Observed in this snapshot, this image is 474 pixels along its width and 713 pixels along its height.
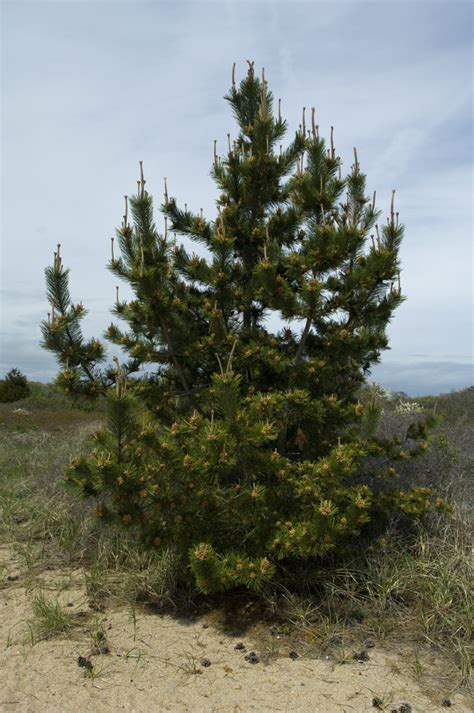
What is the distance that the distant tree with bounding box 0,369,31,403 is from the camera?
24.1 m

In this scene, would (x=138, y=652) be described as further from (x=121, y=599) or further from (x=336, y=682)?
(x=336, y=682)

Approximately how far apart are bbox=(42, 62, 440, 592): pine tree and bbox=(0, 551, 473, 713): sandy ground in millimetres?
522

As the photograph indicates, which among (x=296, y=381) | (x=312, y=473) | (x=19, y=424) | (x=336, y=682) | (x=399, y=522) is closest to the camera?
(x=336, y=682)

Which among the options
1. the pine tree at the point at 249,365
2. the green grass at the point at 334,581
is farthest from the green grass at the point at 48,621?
the pine tree at the point at 249,365

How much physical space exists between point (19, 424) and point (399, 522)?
1163 cm

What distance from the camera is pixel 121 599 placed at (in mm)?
5012

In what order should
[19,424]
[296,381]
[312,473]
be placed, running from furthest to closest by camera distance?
[19,424] → [296,381] → [312,473]

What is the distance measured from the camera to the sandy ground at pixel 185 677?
11.8 feet

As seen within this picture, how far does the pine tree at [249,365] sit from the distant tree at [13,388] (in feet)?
66.9

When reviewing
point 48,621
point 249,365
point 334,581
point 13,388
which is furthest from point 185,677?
point 13,388

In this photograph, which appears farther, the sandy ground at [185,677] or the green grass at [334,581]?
the green grass at [334,581]

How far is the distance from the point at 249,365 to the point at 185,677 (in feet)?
7.47

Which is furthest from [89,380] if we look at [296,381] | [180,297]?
[296,381]

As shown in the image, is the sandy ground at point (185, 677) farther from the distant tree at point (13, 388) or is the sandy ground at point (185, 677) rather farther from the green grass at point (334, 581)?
the distant tree at point (13, 388)
